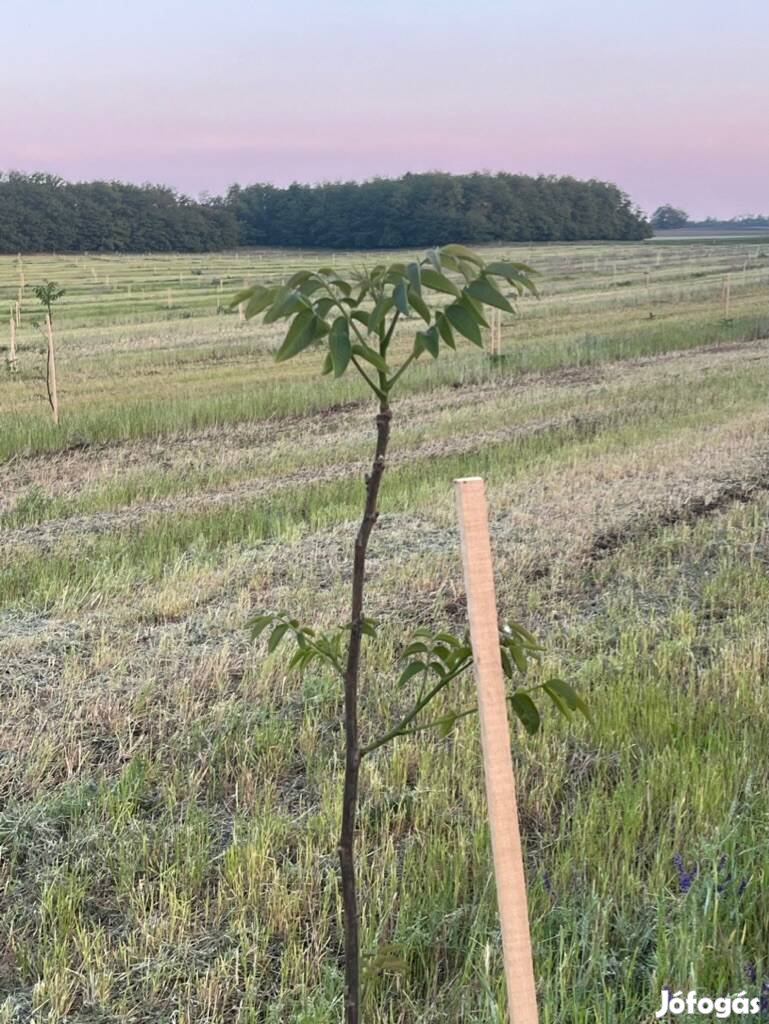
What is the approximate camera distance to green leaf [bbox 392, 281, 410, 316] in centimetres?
142

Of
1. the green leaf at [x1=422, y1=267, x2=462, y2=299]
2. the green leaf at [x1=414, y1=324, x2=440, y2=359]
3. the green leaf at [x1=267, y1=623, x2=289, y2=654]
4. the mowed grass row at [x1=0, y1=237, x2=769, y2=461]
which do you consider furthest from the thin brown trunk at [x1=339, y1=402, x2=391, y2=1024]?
the mowed grass row at [x1=0, y1=237, x2=769, y2=461]

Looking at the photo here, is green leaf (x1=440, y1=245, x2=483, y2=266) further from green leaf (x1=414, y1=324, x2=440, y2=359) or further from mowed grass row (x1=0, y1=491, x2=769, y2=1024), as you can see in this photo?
mowed grass row (x1=0, y1=491, x2=769, y2=1024)

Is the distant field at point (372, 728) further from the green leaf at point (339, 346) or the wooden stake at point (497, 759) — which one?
the green leaf at point (339, 346)

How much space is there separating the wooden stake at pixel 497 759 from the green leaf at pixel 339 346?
0.37 metres

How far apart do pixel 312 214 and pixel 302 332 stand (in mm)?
94364

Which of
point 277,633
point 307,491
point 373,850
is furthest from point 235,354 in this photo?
point 277,633

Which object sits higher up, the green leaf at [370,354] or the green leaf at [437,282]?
the green leaf at [437,282]

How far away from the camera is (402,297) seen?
4.66ft

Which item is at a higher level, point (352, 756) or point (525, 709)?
point (525, 709)

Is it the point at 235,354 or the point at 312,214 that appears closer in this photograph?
the point at 235,354

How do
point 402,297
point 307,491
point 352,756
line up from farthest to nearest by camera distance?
1. point 307,491
2. point 352,756
3. point 402,297

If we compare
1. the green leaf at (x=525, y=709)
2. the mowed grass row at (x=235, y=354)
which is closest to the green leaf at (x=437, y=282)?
the green leaf at (x=525, y=709)

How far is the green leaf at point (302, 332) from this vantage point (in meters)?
1.53

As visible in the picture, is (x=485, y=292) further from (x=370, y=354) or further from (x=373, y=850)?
(x=373, y=850)
